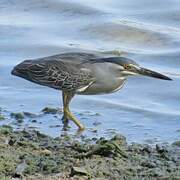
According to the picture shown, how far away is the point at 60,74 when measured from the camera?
24.5ft

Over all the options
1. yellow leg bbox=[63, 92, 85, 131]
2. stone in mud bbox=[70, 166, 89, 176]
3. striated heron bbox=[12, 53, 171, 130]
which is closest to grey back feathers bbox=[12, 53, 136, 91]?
striated heron bbox=[12, 53, 171, 130]

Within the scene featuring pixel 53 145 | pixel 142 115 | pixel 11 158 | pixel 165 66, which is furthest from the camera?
pixel 165 66

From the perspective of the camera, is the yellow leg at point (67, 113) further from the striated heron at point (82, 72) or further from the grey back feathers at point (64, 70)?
the grey back feathers at point (64, 70)

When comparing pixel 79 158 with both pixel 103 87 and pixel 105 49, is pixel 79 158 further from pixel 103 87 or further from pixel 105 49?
pixel 105 49

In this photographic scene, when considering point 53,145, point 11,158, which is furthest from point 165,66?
point 11,158

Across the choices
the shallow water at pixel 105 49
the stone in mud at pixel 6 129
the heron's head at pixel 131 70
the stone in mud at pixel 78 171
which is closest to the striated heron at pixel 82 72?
the heron's head at pixel 131 70

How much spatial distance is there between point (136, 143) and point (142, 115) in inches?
43.3

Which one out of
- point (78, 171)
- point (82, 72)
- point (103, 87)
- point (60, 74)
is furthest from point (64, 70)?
point (78, 171)

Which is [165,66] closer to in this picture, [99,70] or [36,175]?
[99,70]

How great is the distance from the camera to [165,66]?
9906 mm

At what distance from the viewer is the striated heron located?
7258 mm

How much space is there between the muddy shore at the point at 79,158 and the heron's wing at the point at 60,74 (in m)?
0.54

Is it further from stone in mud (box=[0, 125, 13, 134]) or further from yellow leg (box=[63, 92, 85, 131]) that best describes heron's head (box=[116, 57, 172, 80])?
stone in mud (box=[0, 125, 13, 134])

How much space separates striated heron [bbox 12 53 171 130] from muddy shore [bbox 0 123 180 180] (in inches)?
20.7
